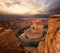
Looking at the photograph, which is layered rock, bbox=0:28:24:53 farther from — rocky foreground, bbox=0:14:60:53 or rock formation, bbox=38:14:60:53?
rock formation, bbox=38:14:60:53

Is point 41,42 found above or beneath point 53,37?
beneath

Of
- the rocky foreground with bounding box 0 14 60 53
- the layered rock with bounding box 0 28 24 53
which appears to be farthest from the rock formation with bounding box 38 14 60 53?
the layered rock with bounding box 0 28 24 53

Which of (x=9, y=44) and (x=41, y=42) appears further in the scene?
(x=9, y=44)

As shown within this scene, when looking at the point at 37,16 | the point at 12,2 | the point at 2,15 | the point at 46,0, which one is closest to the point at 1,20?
the point at 2,15

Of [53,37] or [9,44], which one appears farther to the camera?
[9,44]

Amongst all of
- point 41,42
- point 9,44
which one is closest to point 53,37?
point 41,42

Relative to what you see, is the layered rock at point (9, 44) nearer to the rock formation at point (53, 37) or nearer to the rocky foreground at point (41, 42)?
the rocky foreground at point (41, 42)

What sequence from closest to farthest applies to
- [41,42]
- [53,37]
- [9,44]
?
[53,37] < [41,42] < [9,44]

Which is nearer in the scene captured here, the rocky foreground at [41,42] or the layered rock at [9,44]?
the rocky foreground at [41,42]

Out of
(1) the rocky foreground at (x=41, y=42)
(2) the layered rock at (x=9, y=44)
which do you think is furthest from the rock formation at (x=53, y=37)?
(2) the layered rock at (x=9, y=44)

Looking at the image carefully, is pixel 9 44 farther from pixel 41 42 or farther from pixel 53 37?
pixel 53 37

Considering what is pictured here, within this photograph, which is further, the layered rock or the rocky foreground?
the layered rock

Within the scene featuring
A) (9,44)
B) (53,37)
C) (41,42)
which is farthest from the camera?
(9,44)
